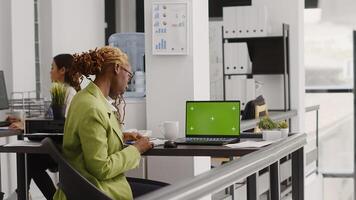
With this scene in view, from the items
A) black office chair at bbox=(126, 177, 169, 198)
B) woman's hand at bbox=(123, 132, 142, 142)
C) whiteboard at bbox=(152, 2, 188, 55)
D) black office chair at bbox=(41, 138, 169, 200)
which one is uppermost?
whiteboard at bbox=(152, 2, 188, 55)

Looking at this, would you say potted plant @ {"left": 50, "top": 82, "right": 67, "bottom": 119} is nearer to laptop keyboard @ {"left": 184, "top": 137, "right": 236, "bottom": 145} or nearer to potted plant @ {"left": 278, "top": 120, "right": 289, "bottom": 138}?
laptop keyboard @ {"left": 184, "top": 137, "right": 236, "bottom": 145}

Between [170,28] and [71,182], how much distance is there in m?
2.07

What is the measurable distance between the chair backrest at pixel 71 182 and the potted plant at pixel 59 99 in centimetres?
141

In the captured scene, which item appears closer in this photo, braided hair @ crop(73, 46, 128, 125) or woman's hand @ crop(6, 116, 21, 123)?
braided hair @ crop(73, 46, 128, 125)

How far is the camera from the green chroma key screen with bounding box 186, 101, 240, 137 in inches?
140

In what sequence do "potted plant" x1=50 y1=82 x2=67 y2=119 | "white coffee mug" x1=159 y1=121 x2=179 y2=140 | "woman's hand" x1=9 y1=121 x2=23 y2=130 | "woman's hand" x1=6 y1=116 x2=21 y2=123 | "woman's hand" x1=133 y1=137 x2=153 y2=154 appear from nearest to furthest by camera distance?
"woman's hand" x1=133 y1=137 x2=153 y2=154
"white coffee mug" x1=159 y1=121 x2=179 y2=140
"potted plant" x1=50 y1=82 x2=67 y2=119
"woman's hand" x1=9 y1=121 x2=23 y2=130
"woman's hand" x1=6 y1=116 x2=21 y2=123

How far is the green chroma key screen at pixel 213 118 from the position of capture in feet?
11.7

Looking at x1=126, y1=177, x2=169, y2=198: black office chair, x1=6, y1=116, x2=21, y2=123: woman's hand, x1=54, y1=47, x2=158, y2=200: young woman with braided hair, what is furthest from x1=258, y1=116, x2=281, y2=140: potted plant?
x1=6, y1=116, x2=21, y2=123: woman's hand

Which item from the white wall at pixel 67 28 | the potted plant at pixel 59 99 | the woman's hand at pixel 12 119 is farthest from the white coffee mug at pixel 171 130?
the white wall at pixel 67 28

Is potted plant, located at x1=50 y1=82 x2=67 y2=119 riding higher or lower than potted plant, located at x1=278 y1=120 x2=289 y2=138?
higher

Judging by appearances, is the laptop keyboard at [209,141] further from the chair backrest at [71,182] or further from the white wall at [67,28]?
the white wall at [67,28]

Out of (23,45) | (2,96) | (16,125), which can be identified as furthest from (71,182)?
(23,45)

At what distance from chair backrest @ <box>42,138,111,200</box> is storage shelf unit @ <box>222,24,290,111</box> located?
4.42 m

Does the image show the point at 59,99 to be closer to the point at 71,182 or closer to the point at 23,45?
the point at 71,182
